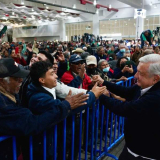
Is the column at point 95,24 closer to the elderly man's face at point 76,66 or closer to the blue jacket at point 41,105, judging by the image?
the elderly man's face at point 76,66

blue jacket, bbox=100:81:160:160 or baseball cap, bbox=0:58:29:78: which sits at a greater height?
baseball cap, bbox=0:58:29:78

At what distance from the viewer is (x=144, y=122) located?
136cm

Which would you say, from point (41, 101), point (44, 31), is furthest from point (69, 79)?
point (44, 31)

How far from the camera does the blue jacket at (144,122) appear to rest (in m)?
1.30

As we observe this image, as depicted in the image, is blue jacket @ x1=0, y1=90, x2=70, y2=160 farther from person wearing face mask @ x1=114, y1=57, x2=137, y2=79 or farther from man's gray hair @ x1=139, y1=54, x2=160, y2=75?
person wearing face mask @ x1=114, y1=57, x2=137, y2=79

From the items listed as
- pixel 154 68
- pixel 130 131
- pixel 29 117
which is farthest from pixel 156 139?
pixel 29 117

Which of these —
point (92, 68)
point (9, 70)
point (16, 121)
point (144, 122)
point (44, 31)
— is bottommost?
point (144, 122)

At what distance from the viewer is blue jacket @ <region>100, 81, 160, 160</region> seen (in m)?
1.30

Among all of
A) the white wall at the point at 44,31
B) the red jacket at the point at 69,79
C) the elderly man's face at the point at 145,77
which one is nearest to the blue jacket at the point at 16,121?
the elderly man's face at the point at 145,77

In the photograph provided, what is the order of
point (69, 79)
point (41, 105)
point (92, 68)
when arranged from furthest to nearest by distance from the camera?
point (92, 68) → point (69, 79) → point (41, 105)

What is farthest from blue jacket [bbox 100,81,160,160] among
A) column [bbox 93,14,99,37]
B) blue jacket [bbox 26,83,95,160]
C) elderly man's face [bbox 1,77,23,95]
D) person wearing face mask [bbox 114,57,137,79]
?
column [bbox 93,14,99,37]

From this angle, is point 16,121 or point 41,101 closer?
point 16,121

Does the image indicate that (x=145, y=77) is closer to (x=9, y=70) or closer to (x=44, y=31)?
(x=9, y=70)

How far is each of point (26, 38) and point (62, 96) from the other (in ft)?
107
